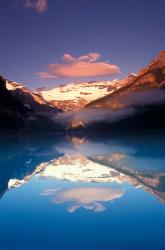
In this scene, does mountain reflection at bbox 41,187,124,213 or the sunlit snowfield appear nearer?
the sunlit snowfield

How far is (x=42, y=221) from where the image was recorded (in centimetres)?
1850

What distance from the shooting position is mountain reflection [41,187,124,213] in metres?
21.9

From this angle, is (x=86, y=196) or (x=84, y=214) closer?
(x=84, y=214)

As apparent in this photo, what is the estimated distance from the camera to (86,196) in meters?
25.1

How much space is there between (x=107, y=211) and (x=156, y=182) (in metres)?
9.70

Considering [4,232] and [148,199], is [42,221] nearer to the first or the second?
Answer: [4,232]

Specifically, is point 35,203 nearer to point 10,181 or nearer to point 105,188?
point 105,188

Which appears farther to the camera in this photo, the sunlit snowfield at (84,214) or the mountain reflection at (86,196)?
the mountain reflection at (86,196)

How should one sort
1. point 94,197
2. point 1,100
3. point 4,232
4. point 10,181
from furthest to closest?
1. point 1,100
2. point 10,181
3. point 94,197
4. point 4,232

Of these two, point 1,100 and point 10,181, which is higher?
point 1,100

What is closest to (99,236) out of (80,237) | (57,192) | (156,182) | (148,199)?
(80,237)

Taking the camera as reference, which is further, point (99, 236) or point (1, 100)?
point (1, 100)

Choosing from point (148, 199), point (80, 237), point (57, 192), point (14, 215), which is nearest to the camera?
point (80, 237)

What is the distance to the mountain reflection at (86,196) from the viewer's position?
21.9 m
